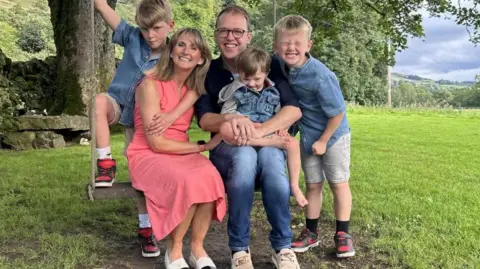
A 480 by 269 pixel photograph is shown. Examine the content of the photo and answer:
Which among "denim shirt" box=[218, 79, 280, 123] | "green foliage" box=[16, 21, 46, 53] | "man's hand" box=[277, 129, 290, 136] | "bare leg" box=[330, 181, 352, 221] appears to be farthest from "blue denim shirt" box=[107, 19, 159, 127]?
"green foliage" box=[16, 21, 46, 53]

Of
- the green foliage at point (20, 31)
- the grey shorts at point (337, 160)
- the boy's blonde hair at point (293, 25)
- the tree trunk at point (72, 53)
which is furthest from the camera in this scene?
the green foliage at point (20, 31)

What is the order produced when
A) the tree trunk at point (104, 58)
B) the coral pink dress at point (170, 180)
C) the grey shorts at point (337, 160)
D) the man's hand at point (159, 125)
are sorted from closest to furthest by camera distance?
1. the coral pink dress at point (170, 180)
2. the man's hand at point (159, 125)
3. the grey shorts at point (337, 160)
4. the tree trunk at point (104, 58)

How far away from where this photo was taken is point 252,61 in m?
3.03

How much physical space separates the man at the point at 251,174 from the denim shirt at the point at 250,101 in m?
0.06

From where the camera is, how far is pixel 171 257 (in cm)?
299

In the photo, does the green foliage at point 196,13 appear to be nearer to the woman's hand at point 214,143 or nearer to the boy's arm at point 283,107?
the boy's arm at point 283,107

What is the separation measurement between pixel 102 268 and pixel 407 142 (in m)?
9.25

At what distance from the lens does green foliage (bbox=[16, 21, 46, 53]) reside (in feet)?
81.7

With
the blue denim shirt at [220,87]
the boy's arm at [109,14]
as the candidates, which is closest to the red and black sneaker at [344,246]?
the blue denim shirt at [220,87]

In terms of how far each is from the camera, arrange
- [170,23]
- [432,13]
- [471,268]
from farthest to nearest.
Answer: [432,13] < [170,23] < [471,268]

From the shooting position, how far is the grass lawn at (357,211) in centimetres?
337

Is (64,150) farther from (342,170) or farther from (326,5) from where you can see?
(342,170)

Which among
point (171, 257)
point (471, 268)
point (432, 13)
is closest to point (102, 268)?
point (171, 257)

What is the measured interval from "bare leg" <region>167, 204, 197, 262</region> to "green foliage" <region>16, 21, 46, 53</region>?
24.3 metres
